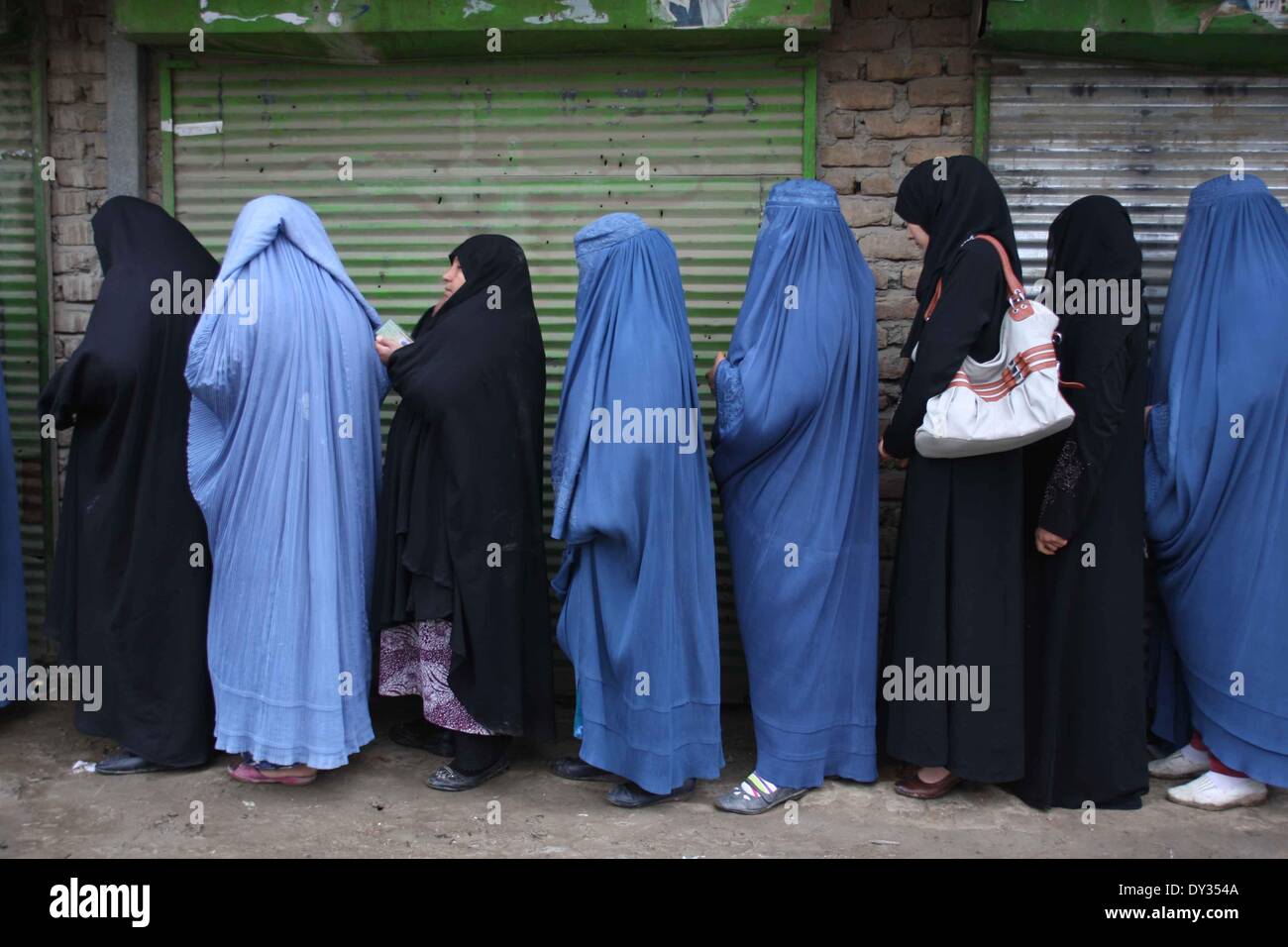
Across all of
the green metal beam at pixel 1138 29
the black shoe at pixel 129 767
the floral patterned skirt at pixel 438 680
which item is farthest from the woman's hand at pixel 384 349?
the green metal beam at pixel 1138 29

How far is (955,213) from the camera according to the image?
3.59 meters

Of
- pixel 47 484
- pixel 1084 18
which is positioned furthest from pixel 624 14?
pixel 47 484

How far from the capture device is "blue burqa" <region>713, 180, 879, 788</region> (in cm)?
359

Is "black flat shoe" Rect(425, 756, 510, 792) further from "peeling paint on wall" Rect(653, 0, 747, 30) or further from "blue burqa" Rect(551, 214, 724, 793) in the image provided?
"peeling paint on wall" Rect(653, 0, 747, 30)

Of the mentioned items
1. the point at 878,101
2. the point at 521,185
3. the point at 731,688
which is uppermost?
the point at 878,101

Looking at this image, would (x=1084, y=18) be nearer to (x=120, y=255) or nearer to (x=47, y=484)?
(x=120, y=255)

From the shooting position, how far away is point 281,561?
3613 millimetres

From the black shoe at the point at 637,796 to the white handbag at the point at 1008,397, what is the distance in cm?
136

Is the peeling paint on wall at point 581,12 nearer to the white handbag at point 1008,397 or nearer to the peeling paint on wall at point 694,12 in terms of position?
the peeling paint on wall at point 694,12

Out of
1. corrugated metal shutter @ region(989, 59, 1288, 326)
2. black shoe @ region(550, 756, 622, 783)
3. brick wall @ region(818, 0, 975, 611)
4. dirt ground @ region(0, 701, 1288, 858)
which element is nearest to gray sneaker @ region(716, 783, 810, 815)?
dirt ground @ region(0, 701, 1288, 858)

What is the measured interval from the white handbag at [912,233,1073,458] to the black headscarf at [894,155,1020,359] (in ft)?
0.64

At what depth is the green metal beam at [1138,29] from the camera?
4.09 m

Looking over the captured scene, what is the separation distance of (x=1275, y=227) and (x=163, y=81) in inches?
162

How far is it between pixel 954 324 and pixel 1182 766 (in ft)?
5.74
